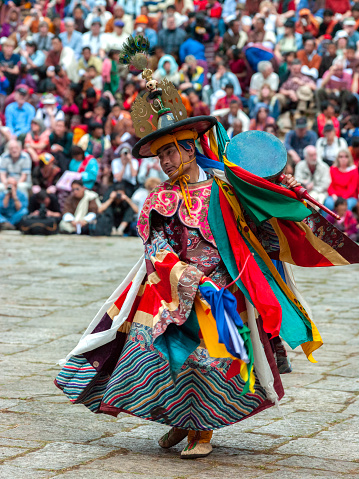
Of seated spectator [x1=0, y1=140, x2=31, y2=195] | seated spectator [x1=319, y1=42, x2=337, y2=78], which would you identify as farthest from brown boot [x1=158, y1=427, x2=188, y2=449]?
seated spectator [x1=319, y1=42, x2=337, y2=78]

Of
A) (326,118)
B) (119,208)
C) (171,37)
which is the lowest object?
(119,208)

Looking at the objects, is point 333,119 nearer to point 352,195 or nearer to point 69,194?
point 352,195

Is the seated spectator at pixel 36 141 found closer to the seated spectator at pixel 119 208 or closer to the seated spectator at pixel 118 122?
the seated spectator at pixel 118 122

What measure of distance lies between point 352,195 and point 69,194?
4410 millimetres

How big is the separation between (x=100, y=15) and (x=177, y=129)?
13.2 meters

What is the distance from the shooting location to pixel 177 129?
396 cm

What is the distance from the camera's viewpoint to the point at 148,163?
42.4ft

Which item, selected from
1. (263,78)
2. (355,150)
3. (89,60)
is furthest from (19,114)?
(355,150)

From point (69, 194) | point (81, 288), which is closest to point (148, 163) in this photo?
point (69, 194)

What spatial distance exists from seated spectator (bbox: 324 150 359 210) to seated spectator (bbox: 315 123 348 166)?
1.15 feet

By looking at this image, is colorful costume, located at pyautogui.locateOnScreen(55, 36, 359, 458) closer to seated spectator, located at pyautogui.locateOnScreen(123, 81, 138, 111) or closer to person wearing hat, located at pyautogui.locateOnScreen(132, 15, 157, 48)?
seated spectator, located at pyautogui.locateOnScreen(123, 81, 138, 111)

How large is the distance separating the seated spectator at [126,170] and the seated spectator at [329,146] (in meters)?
2.92

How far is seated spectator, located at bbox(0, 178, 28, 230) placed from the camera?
13.3m

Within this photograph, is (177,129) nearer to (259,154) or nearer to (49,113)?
(259,154)
